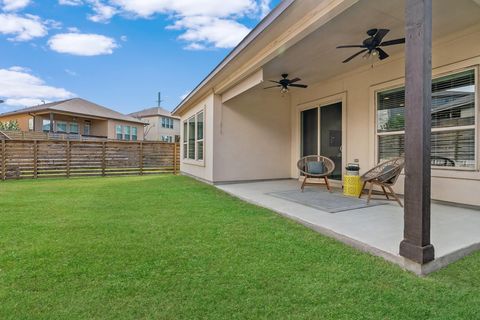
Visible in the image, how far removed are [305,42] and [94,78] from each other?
22.9m

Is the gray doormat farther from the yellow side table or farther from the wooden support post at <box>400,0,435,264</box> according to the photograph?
the wooden support post at <box>400,0,435,264</box>

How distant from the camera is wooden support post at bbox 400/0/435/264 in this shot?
81.9 inches

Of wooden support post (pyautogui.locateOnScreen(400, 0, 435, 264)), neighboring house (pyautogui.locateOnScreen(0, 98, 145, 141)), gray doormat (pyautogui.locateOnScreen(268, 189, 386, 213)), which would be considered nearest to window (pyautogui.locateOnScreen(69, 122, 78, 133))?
neighboring house (pyautogui.locateOnScreen(0, 98, 145, 141))

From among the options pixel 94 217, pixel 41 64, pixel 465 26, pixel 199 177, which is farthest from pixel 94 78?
pixel 465 26

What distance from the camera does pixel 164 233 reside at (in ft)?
10.4

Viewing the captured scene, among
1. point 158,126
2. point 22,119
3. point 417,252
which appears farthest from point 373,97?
point 158,126

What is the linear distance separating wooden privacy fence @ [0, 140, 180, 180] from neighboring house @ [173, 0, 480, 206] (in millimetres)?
2742

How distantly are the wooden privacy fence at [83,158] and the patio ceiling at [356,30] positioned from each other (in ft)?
23.4

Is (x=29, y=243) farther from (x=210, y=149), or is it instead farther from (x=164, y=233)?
(x=210, y=149)

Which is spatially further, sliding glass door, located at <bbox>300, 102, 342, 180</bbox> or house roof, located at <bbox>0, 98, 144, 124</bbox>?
house roof, located at <bbox>0, 98, 144, 124</bbox>

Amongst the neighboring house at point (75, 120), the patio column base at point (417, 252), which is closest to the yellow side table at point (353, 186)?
the patio column base at point (417, 252)

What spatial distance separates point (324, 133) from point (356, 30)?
121 inches

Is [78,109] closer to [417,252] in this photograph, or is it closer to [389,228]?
[389,228]

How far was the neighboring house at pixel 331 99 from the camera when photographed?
372cm
